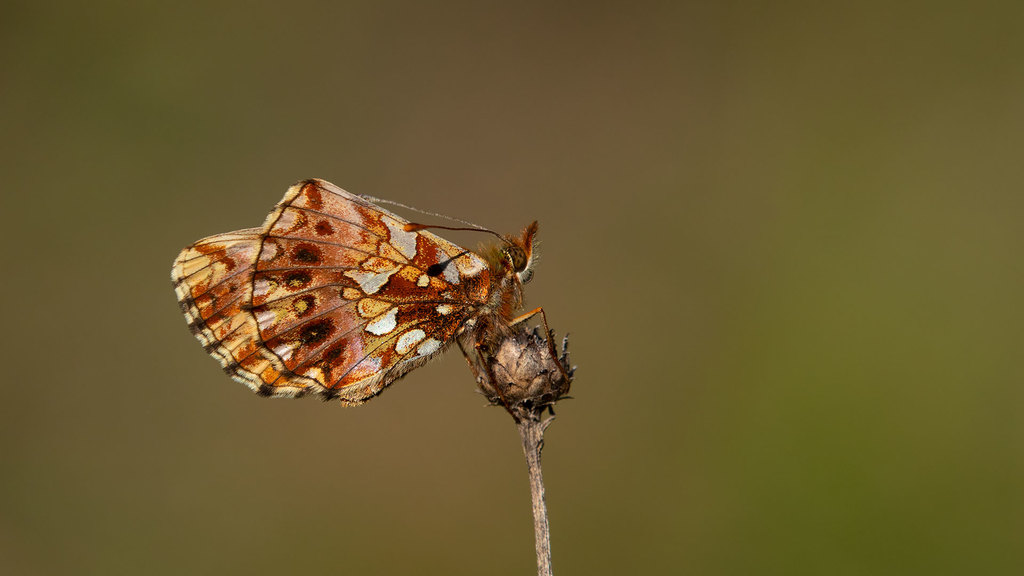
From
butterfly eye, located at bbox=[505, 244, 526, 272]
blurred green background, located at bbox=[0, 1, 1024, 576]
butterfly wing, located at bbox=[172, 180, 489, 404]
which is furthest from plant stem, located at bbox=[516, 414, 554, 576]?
blurred green background, located at bbox=[0, 1, 1024, 576]

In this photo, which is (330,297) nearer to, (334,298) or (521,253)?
(334,298)

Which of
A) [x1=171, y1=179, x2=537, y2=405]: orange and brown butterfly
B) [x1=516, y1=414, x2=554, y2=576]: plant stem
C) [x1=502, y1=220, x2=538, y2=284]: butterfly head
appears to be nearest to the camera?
[x1=516, y1=414, x2=554, y2=576]: plant stem

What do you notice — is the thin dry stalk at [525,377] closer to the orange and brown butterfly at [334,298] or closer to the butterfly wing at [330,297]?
the orange and brown butterfly at [334,298]

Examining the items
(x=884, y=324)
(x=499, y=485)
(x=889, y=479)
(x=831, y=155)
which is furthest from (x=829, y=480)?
(x=831, y=155)

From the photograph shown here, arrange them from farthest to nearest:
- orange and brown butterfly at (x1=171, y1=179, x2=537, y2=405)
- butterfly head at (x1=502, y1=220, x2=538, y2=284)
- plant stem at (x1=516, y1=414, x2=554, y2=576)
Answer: butterfly head at (x1=502, y1=220, x2=538, y2=284) < orange and brown butterfly at (x1=171, y1=179, x2=537, y2=405) < plant stem at (x1=516, y1=414, x2=554, y2=576)

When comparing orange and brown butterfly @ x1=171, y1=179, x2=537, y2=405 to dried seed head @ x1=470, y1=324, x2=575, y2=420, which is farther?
orange and brown butterfly @ x1=171, y1=179, x2=537, y2=405

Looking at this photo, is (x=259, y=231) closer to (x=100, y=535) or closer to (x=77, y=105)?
(x=100, y=535)

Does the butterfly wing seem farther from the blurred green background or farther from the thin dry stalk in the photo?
the blurred green background
